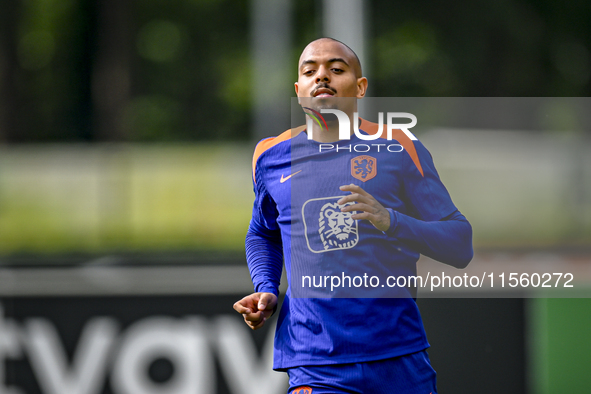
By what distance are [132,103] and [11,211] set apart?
2.31 meters

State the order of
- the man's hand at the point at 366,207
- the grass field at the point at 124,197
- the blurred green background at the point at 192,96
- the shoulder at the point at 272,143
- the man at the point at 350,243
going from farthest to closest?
the grass field at the point at 124,197
the blurred green background at the point at 192,96
the shoulder at the point at 272,143
the man at the point at 350,243
the man's hand at the point at 366,207

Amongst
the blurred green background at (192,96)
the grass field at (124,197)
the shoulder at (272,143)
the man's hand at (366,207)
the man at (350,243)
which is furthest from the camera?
the grass field at (124,197)

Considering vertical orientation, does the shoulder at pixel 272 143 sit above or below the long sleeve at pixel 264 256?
above

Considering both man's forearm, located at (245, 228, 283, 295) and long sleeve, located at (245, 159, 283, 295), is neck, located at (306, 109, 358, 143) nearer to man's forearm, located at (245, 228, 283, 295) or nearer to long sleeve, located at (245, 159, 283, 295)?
Result: long sleeve, located at (245, 159, 283, 295)

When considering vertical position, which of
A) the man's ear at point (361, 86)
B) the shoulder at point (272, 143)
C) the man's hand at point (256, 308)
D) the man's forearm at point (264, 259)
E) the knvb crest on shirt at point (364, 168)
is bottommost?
the man's hand at point (256, 308)

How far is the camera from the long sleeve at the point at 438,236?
1.69 metres

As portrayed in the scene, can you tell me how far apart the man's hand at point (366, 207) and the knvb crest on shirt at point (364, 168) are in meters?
0.11

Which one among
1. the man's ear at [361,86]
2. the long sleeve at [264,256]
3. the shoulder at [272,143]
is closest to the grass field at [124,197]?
the long sleeve at [264,256]

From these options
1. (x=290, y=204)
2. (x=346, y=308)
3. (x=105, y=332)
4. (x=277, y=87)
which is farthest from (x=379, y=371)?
(x=277, y=87)

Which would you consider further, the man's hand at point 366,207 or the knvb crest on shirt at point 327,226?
the knvb crest on shirt at point 327,226

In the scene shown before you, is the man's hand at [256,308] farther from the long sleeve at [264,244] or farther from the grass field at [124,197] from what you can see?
the grass field at [124,197]

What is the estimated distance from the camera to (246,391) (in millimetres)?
4078

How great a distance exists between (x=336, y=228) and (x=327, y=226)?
3 centimetres

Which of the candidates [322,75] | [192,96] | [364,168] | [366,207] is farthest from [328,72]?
[192,96]
